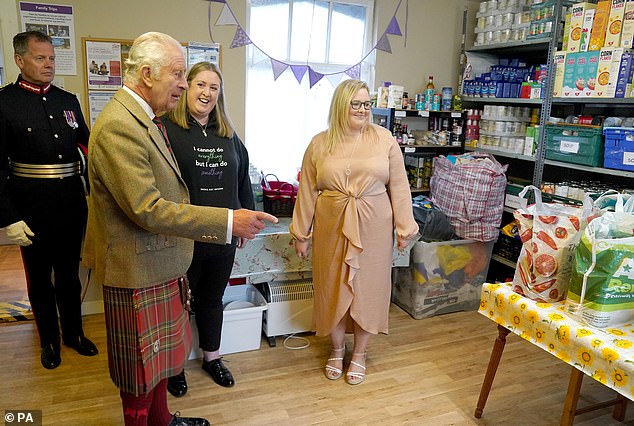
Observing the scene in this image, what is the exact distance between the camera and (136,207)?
1.28 metres

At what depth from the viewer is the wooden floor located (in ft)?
7.11

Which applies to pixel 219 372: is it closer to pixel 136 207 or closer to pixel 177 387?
pixel 177 387

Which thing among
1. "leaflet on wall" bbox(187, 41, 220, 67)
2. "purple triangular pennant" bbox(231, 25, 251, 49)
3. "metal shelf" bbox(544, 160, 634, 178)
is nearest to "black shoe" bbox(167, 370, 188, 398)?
"leaflet on wall" bbox(187, 41, 220, 67)

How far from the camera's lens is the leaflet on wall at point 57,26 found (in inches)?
107

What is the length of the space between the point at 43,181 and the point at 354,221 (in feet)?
4.83

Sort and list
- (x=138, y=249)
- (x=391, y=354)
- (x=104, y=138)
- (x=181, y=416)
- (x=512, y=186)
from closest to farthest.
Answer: (x=104, y=138) → (x=138, y=249) → (x=181, y=416) → (x=391, y=354) → (x=512, y=186)

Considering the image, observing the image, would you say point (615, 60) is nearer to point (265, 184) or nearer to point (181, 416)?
point (265, 184)

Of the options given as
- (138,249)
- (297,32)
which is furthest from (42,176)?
(297,32)

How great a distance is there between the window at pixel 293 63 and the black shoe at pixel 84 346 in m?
1.60

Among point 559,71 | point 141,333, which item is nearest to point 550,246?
point 141,333

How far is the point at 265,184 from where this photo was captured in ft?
10.2

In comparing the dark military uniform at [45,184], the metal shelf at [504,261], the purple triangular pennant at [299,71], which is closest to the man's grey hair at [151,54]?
the dark military uniform at [45,184]

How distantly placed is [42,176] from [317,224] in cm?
132

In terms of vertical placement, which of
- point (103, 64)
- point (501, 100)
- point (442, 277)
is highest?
point (103, 64)
